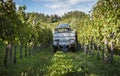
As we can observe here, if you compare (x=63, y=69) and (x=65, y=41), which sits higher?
(x=65, y=41)

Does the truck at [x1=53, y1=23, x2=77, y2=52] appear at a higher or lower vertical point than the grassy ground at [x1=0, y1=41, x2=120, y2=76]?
higher

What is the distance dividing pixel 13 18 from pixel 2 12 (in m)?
2.34

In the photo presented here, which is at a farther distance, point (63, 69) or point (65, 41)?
point (65, 41)

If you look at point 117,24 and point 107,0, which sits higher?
point 107,0

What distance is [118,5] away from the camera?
20406 millimetres

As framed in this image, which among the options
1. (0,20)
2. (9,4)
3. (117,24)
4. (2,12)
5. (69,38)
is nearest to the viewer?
(117,24)

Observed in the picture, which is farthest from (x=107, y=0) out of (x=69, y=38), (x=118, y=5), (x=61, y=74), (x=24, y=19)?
(x=69, y=38)

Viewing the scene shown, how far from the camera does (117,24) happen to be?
19203 mm

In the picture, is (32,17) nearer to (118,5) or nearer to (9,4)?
(9,4)

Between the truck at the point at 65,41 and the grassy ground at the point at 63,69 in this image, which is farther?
the truck at the point at 65,41

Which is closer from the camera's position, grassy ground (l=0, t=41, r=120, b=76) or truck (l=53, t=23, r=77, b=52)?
grassy ground (l=0, t=41, r=120, b=76)

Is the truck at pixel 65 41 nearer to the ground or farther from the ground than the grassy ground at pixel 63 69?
farther from the ground

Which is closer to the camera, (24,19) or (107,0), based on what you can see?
(107,0)

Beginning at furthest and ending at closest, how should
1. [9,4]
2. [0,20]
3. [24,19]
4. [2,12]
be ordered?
1. [24,19]
2. [9,4]
3. [2,12]
4. [0,20]
